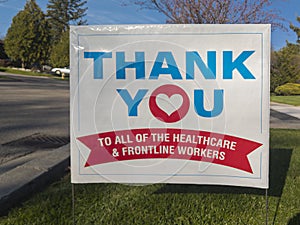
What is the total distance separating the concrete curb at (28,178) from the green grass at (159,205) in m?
0.10

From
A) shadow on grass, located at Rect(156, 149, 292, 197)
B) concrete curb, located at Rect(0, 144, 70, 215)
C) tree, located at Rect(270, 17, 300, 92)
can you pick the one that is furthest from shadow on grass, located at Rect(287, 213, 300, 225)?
tree, located at Rect(270, 17, 300, 92)

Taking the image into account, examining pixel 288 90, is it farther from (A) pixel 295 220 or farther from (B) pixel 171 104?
(B) pixel 171 104

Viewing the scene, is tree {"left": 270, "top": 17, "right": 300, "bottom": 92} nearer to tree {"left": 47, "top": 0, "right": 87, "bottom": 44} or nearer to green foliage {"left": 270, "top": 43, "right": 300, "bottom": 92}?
green foliage {"left": 270, "top": 43, "right": 300, "bottom": 92}

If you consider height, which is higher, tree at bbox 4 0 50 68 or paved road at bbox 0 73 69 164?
tree at bbox 4 0 50 68

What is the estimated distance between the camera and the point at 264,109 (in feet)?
7.97

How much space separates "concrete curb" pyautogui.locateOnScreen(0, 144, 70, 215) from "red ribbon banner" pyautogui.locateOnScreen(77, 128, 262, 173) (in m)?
1.02

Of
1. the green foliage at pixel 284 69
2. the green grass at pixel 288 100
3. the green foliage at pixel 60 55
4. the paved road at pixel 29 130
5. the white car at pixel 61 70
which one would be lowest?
the paved road at pixel 29 130

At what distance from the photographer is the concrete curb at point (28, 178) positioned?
3.08m

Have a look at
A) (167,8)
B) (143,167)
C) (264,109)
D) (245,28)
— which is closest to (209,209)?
(143,167)

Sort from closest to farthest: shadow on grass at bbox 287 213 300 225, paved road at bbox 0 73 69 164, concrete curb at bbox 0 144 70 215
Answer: shadow on grass at bbox 287 213 300 225
concrete curb at bbox 0 144 70 215
paved road at bbox 0 73 69 164

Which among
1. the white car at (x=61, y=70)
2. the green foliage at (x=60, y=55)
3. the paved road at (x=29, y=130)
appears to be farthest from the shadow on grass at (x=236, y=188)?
the white car at (x=61, y=70)

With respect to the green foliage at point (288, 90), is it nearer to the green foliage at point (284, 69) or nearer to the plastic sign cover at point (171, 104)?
the green foliage at point (284, 69)

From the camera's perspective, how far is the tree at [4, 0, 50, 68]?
46969 mm

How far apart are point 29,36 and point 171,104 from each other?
4889 centimetres
